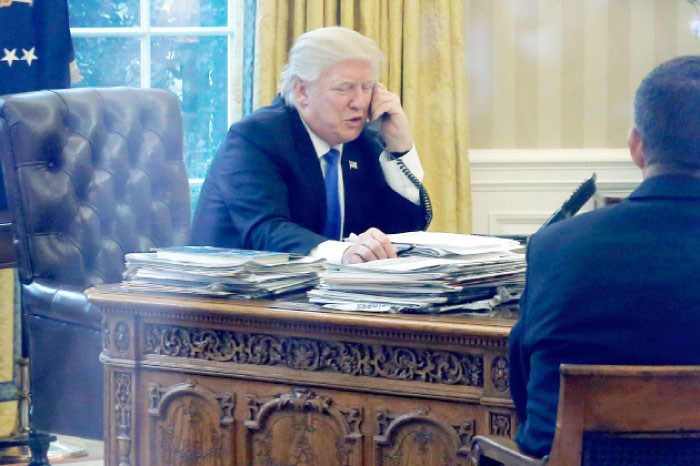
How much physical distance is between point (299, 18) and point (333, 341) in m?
2.32

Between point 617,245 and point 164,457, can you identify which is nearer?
point 617,245

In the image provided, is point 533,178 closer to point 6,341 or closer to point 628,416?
point 6,341

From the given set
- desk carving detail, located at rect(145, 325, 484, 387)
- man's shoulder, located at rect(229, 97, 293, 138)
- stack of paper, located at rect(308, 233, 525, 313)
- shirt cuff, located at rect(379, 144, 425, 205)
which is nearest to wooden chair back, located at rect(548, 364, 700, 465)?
desk carving detail, located at rect(145, 325, 484, 387)

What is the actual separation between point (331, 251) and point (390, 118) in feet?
2.76

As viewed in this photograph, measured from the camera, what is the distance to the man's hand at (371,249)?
1979 millimetres

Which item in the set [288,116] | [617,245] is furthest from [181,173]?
[617,245]

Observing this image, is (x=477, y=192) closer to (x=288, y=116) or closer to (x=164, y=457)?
(x=288, y=116)

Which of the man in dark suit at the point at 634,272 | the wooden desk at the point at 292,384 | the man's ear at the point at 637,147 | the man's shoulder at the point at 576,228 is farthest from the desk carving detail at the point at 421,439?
the man's ear at the point at 637,147

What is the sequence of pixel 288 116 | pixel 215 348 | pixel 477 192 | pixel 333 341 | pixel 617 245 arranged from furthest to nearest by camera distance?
1. pixel 477 192
2. pixel 288 116
3. pixel 215 348
4. pixel 333 341
5. pixel 617 245

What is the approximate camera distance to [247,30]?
3.87 metres

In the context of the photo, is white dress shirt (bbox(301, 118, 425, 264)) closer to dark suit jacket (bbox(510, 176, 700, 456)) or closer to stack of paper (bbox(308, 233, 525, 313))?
stack of paper (bbox(308, 233, 525, 313))

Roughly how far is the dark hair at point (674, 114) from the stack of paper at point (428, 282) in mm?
505

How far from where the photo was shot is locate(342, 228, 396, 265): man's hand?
6.49 feet

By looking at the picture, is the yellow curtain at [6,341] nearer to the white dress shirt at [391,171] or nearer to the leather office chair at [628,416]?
the white dress shirt at [391,171]
